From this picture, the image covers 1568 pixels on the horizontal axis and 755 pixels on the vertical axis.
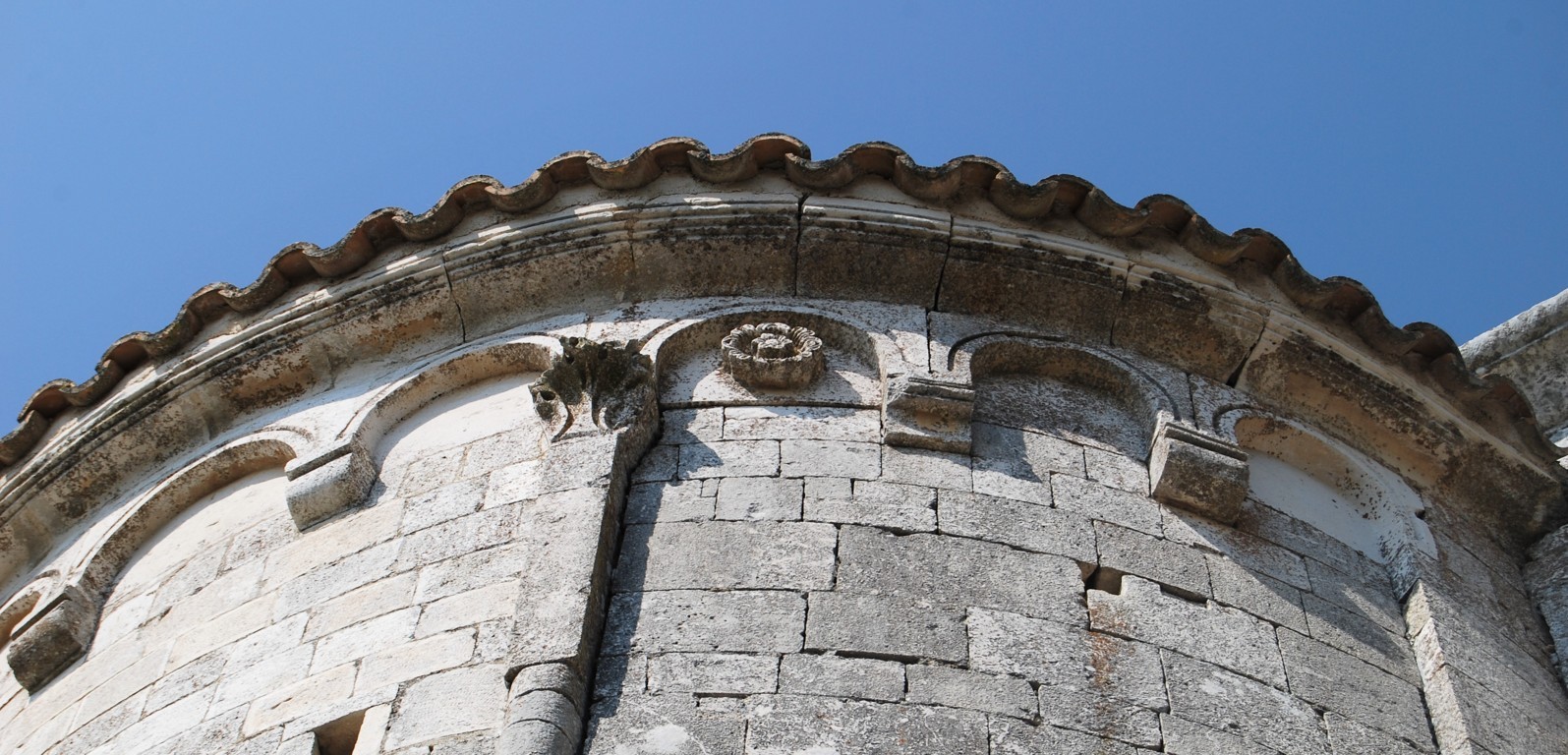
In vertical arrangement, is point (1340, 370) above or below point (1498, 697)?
above

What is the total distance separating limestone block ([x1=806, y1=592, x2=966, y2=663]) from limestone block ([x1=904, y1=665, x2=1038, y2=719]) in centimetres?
8

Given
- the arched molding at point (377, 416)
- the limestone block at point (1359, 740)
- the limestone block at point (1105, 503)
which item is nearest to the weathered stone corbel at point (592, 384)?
the arched molding at point (377, 416)

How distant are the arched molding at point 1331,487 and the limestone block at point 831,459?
5.05 feet

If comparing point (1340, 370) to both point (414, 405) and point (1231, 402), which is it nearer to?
point (1231, 402)

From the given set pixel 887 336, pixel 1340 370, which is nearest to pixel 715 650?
pixel 887 336

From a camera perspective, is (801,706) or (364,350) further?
(364,350)

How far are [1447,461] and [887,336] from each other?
2375 millimetres

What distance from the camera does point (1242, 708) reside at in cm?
582

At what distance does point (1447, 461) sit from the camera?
7895mm

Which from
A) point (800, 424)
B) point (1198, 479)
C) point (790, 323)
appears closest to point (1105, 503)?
point (1198, 479)

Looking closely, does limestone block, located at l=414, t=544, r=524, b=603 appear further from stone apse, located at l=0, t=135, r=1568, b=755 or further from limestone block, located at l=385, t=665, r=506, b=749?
limestone block, located at l=385, t=665, r=506, b=749

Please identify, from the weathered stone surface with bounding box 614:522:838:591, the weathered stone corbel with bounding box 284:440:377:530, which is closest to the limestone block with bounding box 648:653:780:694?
the weathered stone surface with bounding box 614:522:838:591

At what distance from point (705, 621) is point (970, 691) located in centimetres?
81

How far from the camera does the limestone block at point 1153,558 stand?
631 centimetres
